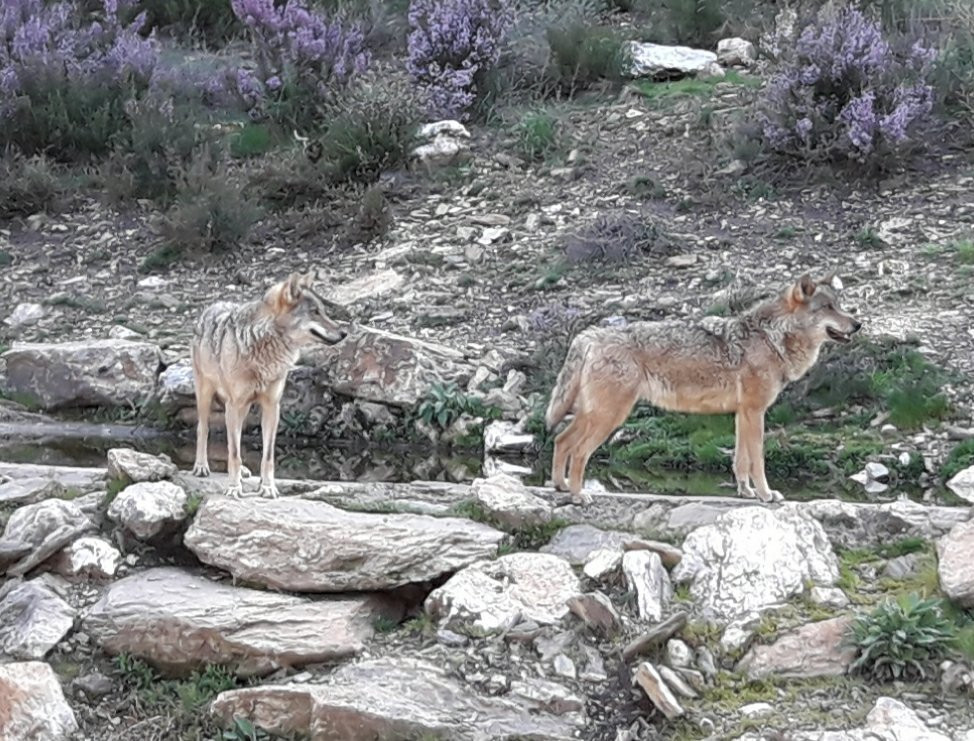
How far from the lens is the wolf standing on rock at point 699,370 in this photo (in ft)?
24.2

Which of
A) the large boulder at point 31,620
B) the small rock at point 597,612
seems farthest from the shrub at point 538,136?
the large boulder at point 31,620

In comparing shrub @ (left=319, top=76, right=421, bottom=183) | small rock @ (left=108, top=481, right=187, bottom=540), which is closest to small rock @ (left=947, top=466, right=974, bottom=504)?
small rock @ (left=108, top=481, right=187, bottom=540)

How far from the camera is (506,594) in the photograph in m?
6.35

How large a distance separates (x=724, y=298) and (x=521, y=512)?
459 centimetres

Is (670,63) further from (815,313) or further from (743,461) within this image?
(743,461)

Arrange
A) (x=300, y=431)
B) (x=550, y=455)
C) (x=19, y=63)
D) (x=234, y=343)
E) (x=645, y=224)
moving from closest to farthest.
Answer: (x=234, y=343), (x=550, y=455), (x=300, y=431), (x=645, y=224), (x=19, y=63)

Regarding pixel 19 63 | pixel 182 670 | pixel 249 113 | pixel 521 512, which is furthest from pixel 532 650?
pixel 19 63

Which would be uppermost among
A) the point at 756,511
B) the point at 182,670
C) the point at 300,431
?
the point at 756,511

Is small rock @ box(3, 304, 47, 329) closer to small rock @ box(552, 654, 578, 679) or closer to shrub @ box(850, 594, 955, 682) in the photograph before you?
small rock @ box(552, 654, 578, 679)

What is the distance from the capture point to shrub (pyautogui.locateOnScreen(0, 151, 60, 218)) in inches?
561

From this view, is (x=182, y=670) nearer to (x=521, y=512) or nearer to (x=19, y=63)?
(x=521, y=512)

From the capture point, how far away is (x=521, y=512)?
6953 mm

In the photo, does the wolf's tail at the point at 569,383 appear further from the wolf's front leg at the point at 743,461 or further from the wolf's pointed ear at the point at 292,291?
the wolf's pointed ear at the point at 292,291

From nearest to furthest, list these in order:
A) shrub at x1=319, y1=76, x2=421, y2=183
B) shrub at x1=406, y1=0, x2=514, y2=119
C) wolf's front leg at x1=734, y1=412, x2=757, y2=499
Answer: wolf's front leg at x1=734, y1=412, x2=757, y2=499 → shrub at x1=319, y1=76, x2=421, y2=183 → shrub at x1=406, y1=0, x2=514, y2=119
